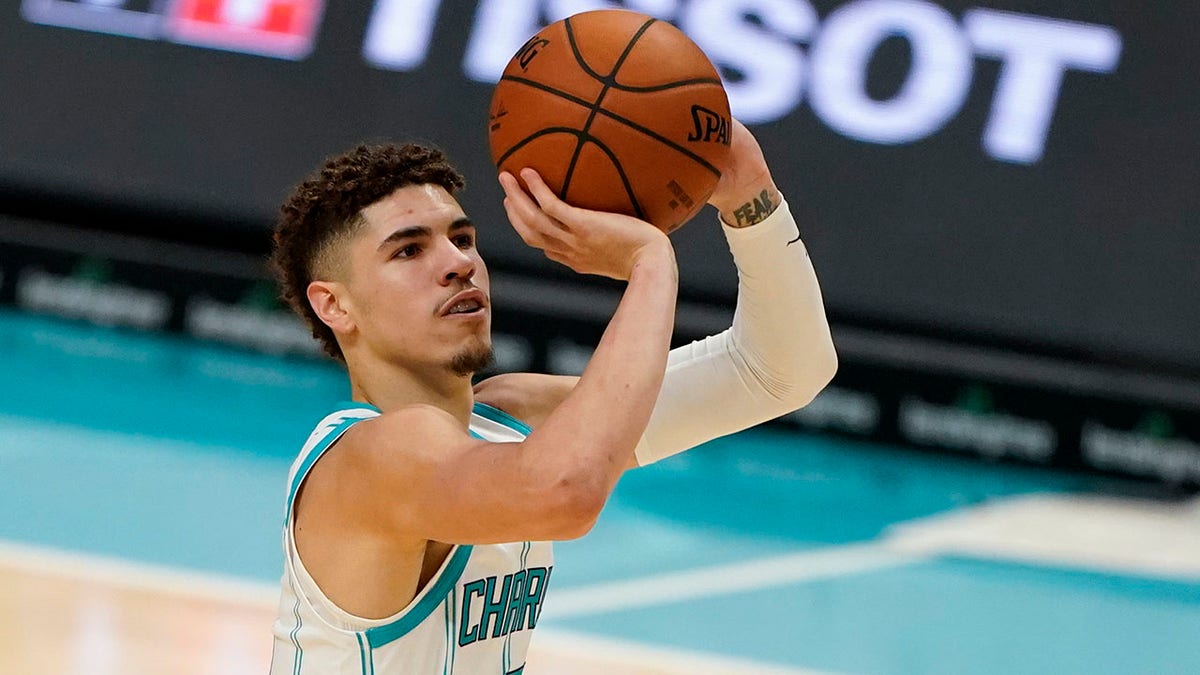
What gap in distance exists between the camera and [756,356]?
3.66 metres

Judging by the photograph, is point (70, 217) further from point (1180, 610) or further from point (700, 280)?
point (1180, 610)

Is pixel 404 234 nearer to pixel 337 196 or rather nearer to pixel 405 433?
pixel 337 196

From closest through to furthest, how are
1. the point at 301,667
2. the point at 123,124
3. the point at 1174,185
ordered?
the point at 301,667 → the point at 1174,185 → the point at 123,124

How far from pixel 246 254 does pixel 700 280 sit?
2963 mm

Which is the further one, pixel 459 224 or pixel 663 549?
pixel 663 549

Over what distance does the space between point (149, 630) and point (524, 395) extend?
9.09 feet

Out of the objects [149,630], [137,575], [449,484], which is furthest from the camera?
[137,575]

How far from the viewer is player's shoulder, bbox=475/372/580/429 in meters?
3.78

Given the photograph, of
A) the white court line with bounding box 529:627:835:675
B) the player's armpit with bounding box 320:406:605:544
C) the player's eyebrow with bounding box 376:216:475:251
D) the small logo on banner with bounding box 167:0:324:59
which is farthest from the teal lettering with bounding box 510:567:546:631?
the small logo on banner with bounding box 167:0:324:59

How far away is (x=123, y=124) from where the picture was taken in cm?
998

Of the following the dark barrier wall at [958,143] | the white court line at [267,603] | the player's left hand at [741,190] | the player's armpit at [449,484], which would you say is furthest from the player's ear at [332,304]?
the dark barrier wall at [958,143]

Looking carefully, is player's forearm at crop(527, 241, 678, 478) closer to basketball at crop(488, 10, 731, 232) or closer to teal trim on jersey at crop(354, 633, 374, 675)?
basketball at crop(488, 10, 731, 232)

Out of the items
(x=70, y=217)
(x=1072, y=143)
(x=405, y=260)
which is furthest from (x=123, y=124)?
(x=405, y=260)

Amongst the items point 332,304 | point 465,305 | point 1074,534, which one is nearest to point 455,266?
point 465,305
